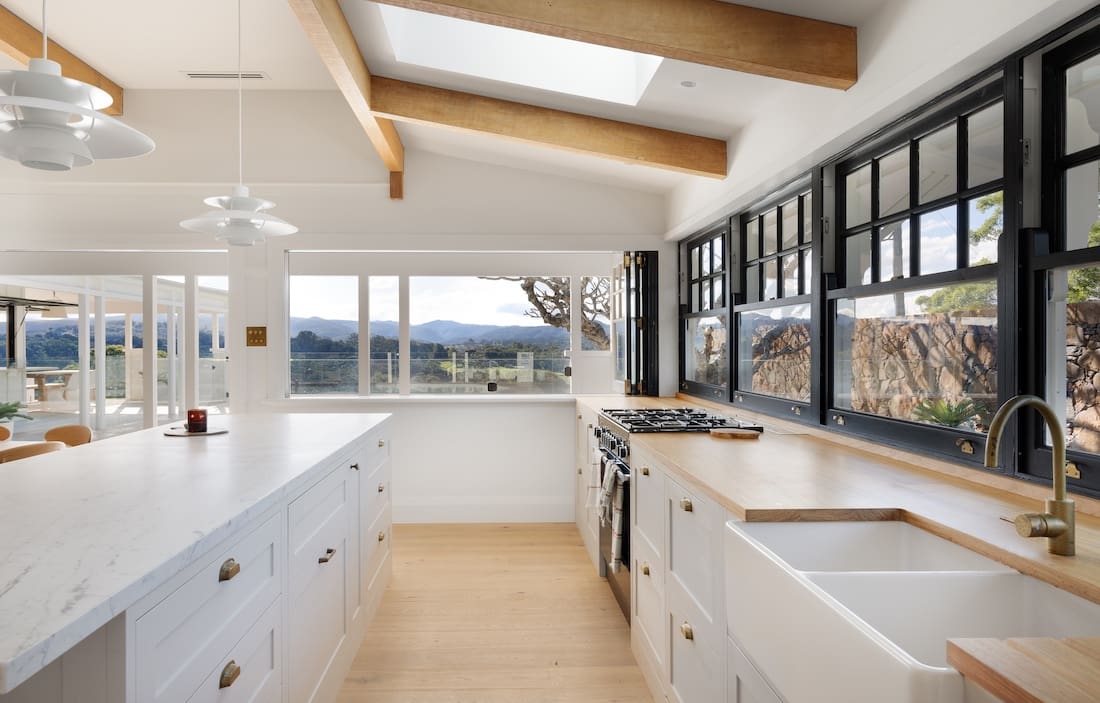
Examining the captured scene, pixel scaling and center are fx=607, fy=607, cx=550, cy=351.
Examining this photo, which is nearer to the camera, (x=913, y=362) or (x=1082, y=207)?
(x=1082, y=207)

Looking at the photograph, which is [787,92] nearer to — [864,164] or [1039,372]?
[864,164]

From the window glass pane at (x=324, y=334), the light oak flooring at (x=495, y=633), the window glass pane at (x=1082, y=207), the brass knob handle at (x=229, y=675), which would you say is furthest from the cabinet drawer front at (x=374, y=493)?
the window glass pane at (x=1082, y=207)

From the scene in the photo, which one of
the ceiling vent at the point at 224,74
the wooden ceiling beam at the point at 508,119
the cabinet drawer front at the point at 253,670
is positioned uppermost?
the ceiling vent at the point at 224,74

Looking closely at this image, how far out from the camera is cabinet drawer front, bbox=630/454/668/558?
2.21 m

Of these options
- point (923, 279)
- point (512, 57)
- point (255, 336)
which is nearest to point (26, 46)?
point (255, 336)

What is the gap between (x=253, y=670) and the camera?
4.90 ft

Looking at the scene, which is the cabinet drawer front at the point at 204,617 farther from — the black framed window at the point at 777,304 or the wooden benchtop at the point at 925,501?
the black framed window at the point at 777,304

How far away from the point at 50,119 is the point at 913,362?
2663 millimetres

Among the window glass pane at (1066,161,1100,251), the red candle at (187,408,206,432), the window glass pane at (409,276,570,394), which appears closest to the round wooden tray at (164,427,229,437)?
the red candle at (187,408,206,432)

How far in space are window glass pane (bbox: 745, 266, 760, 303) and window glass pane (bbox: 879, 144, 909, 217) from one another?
44.4 inches

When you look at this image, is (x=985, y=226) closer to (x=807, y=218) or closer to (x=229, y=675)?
(x=807, y=218)

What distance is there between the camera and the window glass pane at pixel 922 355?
5.86ft

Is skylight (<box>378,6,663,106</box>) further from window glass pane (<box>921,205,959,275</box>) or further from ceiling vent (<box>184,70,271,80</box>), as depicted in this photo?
window glass pane (<box>921,205,959,275</box>)

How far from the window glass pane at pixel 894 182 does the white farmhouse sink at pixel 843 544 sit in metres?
1.23
